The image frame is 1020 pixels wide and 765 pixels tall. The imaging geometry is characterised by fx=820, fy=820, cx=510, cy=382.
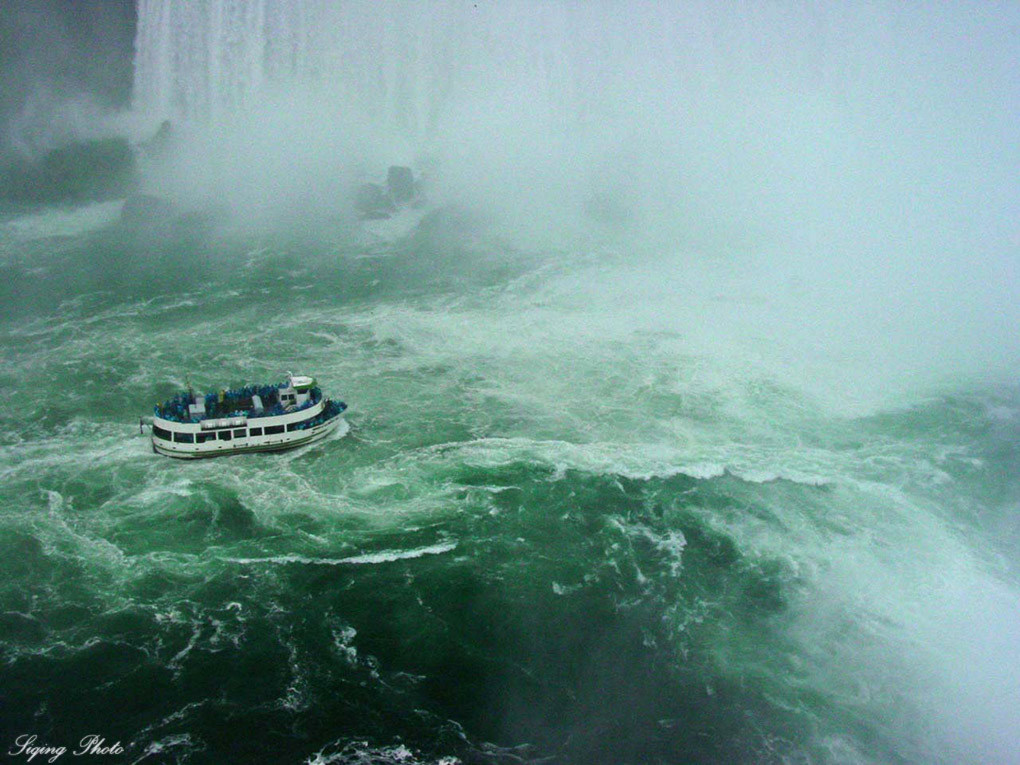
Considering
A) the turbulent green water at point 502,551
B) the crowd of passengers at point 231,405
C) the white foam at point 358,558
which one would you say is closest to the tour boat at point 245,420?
the crowd of passengers at point 231,405

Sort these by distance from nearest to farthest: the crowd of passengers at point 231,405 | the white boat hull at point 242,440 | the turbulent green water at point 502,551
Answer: the turbulent green water at point 502,551
the white boat hull at point 242,440
the crowd of passengers at point 231,405

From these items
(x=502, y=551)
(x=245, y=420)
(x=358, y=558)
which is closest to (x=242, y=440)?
(x=245, y=420)

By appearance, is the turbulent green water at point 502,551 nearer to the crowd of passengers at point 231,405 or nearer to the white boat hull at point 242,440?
the white boat hull at point 242,440

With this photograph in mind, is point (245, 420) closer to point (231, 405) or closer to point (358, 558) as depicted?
point (231, 405)

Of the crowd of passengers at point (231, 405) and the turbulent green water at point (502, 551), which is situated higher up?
the crowd of passengers at point (231, 405)

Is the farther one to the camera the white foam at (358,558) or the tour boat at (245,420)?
the tour boat at (245,420)

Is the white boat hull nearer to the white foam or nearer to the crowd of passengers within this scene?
the crowd of passengers
